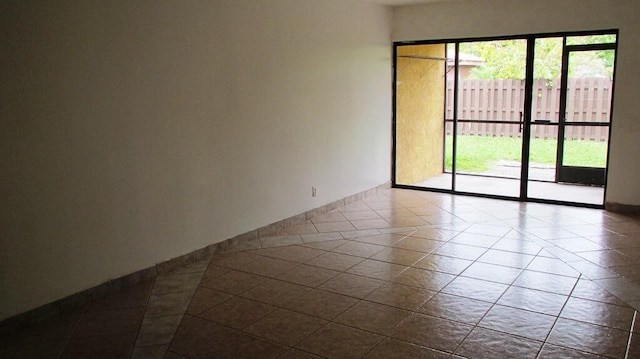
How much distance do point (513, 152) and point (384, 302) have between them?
16.1 feet

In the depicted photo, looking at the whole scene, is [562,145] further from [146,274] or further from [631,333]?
[146,274]

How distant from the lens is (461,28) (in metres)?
6.53

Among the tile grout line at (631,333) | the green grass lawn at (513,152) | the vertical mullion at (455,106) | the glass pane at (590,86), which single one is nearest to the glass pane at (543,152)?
the green grass lawn at (513,152)

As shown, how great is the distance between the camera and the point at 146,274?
383 cm

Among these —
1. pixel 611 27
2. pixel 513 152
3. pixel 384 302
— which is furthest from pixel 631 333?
pixel 513 152

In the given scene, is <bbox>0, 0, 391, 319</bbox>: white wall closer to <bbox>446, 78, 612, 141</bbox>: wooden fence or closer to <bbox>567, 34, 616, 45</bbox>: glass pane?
<bbox>446, 78, 612, 141</bbox>: wooden fence

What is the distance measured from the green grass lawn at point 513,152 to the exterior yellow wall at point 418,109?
1.63 ft

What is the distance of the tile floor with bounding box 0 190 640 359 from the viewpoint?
278cm

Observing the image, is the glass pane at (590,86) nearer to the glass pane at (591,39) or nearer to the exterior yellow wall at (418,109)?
the glass pane at (591,39)

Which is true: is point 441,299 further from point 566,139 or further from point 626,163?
point 566,139

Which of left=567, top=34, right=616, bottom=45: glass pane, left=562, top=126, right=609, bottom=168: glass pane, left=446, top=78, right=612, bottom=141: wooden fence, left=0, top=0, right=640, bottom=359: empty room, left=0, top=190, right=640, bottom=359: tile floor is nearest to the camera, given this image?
left=0, top=190, right=640, bottom=359: tile floor

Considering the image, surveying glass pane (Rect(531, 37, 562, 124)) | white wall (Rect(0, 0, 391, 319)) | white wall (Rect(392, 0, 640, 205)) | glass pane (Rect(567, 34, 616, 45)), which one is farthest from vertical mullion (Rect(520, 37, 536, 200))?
white wall (Rect(0, 0, 391, 319))

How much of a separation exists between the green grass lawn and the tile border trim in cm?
287

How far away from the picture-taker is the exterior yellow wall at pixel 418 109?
24.3 feet
